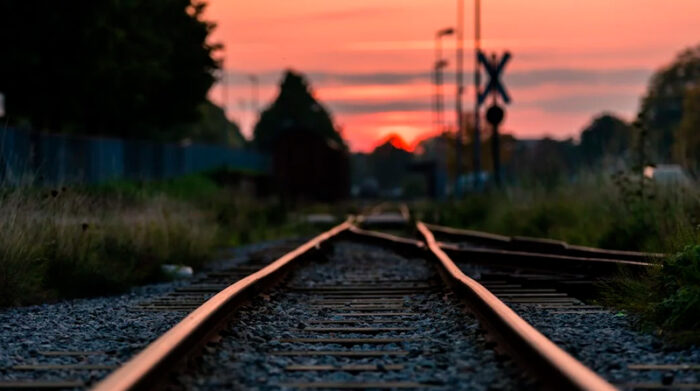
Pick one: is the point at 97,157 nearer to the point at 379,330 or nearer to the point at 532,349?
the point at 379,330

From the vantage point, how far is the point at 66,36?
33.1 meters

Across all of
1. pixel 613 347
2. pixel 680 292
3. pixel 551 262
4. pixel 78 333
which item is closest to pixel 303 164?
pixel 551 262

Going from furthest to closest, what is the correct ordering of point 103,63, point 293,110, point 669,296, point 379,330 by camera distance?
point 293,110, point 103,63, point 669,296, point 379,330

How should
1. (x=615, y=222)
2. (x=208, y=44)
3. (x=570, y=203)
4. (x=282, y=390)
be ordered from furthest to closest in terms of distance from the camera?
1. (x=208, y=44)
2. (x=570, y=203)
3. (x=615, y=222)
4. (x=282, y=390)

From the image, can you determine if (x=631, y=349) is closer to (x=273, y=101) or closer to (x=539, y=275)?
(x=539, y=275)

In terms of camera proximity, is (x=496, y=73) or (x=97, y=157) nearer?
(x=496, y=73)

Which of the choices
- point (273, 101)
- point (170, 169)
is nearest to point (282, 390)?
point (170, 169)

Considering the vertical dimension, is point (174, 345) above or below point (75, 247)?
below

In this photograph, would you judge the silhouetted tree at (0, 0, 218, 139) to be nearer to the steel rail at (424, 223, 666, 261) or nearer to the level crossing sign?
the level crossing sign

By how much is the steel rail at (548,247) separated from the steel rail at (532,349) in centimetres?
213

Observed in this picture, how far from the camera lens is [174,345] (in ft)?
17.5

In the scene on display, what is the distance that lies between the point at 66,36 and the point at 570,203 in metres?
19.3

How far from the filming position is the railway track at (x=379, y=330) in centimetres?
510

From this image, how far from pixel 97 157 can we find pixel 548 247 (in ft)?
70.8
